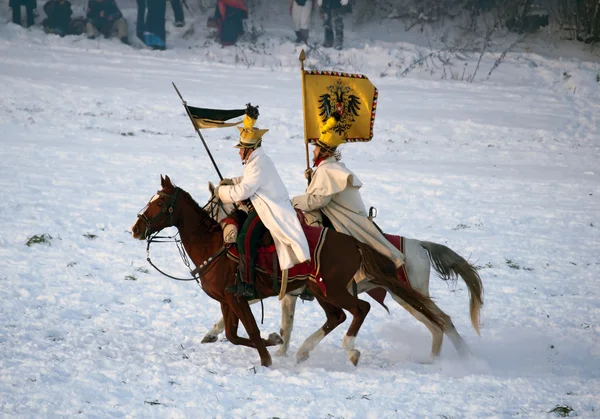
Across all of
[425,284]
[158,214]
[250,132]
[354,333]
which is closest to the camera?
[158,214]

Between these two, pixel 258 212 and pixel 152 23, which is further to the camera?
pixel 152 23

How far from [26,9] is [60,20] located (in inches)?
48.0

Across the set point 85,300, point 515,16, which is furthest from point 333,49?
point 85,300

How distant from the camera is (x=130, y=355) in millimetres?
8031

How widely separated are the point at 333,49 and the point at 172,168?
1217 cm

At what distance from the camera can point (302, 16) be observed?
27.1 metres

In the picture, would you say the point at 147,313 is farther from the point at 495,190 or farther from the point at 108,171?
the point at 495,190

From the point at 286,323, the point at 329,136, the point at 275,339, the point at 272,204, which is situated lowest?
the point at 275,339

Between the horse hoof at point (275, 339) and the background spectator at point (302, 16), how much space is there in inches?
776

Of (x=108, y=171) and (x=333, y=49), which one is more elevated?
(x=333, y=49)

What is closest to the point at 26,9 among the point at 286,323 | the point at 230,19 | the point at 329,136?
the point at 230,19

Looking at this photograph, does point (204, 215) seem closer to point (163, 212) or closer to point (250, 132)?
point (163, 212)

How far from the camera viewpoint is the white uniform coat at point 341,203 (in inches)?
343

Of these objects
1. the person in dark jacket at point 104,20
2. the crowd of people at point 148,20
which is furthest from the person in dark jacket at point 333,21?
the person in dark jacket at point 104,20
